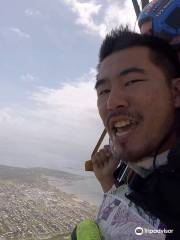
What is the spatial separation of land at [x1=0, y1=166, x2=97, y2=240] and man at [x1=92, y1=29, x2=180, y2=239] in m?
107

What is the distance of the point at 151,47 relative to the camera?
316 centimetres

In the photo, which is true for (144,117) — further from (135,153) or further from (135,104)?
(135,153)

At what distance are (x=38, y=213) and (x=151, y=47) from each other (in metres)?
140

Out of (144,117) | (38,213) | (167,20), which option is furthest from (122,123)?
(38,213)

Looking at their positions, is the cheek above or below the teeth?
above

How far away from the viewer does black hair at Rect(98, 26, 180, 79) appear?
3070mm

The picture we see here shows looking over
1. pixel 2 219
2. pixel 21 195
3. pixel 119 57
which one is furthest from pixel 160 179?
pixel 21 195

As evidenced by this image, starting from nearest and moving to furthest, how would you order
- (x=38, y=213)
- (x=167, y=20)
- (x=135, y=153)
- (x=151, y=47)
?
1. (x=135, y=153)
2. (x=151, y=47)
3. (x=167, y=20)
4. (x=38, y=213)

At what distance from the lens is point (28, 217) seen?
128000 millimetres

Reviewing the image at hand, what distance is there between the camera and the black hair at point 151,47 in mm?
3070

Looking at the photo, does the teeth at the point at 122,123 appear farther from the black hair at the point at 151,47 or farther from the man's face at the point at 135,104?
the black hair at the point at 151,47

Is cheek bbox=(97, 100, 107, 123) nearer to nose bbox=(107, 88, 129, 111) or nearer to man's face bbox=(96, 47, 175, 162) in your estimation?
man's face bbox=(96, 47, 175, 162)

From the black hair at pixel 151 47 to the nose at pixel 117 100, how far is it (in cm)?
50

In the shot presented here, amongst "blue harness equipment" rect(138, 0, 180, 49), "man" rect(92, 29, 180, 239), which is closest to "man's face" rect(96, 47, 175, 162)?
"man" rect(92, 29, 180, 239)
